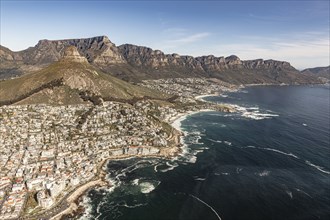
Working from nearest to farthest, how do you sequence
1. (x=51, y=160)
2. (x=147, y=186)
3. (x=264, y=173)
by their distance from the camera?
(x=147, y=186), (x=264, y=173), (x=51, y=160)

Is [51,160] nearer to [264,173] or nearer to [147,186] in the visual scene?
[147,186]

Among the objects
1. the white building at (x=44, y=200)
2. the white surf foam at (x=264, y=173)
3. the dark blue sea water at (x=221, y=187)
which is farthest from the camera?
the white surf foam at (x=264, y=173)

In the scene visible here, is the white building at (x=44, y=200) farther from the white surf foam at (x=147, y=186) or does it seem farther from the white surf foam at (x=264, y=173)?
the white surf foam at (x=264, y=173)

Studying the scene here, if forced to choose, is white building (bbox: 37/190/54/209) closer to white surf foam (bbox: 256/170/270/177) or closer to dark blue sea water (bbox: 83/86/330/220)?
dark blue sea water (bbox: 83/86/330/220)

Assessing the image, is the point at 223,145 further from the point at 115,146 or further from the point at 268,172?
the point at 115,146

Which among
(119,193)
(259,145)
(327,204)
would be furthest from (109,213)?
(259,145)

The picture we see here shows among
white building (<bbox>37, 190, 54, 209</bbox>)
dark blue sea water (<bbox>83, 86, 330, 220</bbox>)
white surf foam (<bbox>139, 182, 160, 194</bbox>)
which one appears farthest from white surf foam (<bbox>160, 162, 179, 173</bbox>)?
white building (<bbox>37, 190, 54, 209</bbox>)

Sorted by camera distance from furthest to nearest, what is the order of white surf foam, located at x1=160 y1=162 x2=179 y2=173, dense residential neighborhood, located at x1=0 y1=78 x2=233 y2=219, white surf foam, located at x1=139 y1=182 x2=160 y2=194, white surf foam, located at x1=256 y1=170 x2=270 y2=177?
white surf foam, located at x1=160 y1=162 x2=179 y2=173 → white surf foam, located at x1=256 y1=170 x2=270 y2=177 → white surf foam, located at x1=139 y1=182 x2=160 y2=194 → dense residential neighborhood, located at x1=0 y1=78 x2=233 y2=219

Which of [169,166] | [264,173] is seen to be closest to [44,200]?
[169,166]

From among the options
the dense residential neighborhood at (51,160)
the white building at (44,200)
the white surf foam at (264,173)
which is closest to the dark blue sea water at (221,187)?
the white surf foam at (264,173)

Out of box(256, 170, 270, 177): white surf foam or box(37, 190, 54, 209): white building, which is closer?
box(37, 190, 54, 209): white building

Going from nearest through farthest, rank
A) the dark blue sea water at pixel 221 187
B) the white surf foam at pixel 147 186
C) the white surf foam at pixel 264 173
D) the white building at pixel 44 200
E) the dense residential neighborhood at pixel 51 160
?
the dark blue sea water at pixel 221 187
the white building at pixel 44 200
the dense residential neighborhood at pixel 51 160
the white surf foam at pixel 147 186
the white surf foam at pixel 264 173
